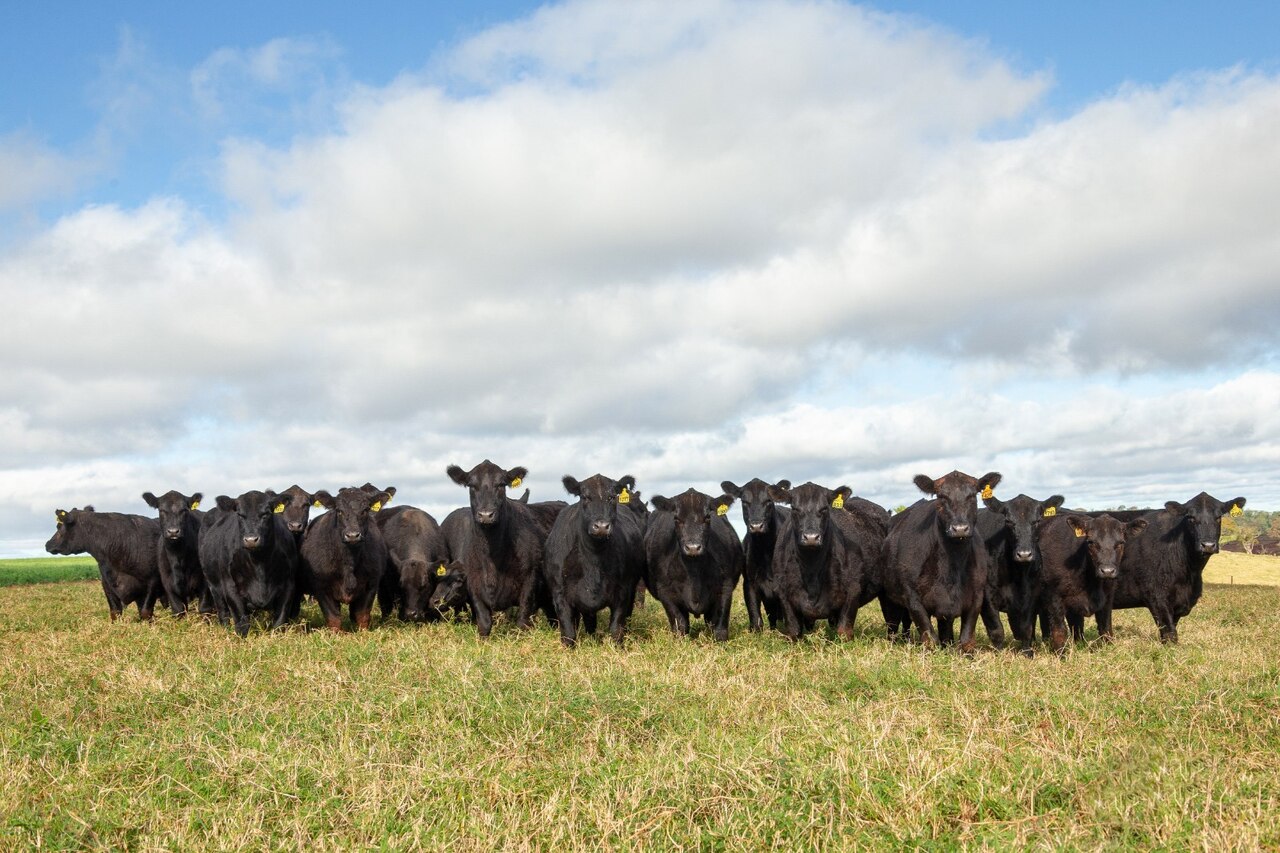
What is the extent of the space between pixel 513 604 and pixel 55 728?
6.54 meters

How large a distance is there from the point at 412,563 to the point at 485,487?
292 cm

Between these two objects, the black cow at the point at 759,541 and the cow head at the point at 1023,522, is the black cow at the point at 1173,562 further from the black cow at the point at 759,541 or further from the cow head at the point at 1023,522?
the black cow at the point at 759,541

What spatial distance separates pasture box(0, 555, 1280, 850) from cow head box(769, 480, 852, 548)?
1575mm

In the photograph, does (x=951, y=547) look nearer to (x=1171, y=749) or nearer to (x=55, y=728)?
(x=1171, y=749)

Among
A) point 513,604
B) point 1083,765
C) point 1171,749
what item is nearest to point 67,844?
point 1083,765

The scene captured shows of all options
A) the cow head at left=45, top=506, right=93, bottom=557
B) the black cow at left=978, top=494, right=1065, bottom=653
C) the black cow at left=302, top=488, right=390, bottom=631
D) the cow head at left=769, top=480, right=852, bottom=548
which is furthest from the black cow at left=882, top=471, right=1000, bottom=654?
the cow head at left=45, top=506, right=93, bottom=557

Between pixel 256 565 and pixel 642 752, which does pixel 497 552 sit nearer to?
pixel 256 565

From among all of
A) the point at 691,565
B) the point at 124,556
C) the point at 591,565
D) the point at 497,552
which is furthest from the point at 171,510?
the point at 691,565

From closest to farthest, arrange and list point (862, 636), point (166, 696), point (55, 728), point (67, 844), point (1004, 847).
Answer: point (1004, 847), point (67, 844), point (55, 728), point (166, 696), point (862, 636)

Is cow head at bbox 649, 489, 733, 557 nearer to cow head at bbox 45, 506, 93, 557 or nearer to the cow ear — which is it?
the cow ear

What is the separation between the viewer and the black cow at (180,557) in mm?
15078

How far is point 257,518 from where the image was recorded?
1292cm

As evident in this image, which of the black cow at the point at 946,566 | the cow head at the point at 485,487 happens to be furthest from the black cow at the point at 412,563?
the black cow at the point at 946,566

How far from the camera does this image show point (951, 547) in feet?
36.6
